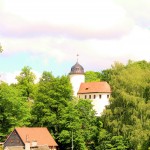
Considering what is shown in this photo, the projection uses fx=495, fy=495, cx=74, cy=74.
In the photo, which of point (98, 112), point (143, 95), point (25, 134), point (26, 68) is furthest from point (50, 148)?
point (26, 68)

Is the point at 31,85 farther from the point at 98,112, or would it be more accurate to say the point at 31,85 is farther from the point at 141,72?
the point at 141,72

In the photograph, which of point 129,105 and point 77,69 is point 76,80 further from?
point 129,105

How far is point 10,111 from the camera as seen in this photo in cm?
6769

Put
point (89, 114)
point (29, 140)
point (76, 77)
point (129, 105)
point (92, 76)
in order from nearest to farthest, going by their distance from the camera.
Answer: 1. point (29, 140)
2. point (129, 105)
3. point (89, 114)
4. point (76, 77)
5. point (92, 76)

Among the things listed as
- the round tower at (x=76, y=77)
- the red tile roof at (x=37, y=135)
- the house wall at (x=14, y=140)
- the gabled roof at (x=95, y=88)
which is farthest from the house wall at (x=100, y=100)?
the house wall at (x=14, y=140)

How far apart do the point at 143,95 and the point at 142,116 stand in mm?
3380

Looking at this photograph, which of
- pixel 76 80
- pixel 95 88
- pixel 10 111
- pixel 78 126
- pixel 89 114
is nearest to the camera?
pixel 78 126

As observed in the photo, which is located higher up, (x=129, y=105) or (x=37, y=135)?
(x=129, y=105)

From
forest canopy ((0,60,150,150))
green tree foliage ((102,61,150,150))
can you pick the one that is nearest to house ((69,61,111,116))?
forest canopy ((0,60,150,150))

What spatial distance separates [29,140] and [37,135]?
68.6 inches

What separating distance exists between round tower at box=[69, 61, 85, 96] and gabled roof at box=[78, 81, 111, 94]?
0.81m

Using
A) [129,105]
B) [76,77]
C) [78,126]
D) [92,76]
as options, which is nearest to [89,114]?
[78,126]

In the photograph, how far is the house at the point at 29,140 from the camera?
6306 centimetres

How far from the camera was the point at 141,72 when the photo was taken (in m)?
67.1
